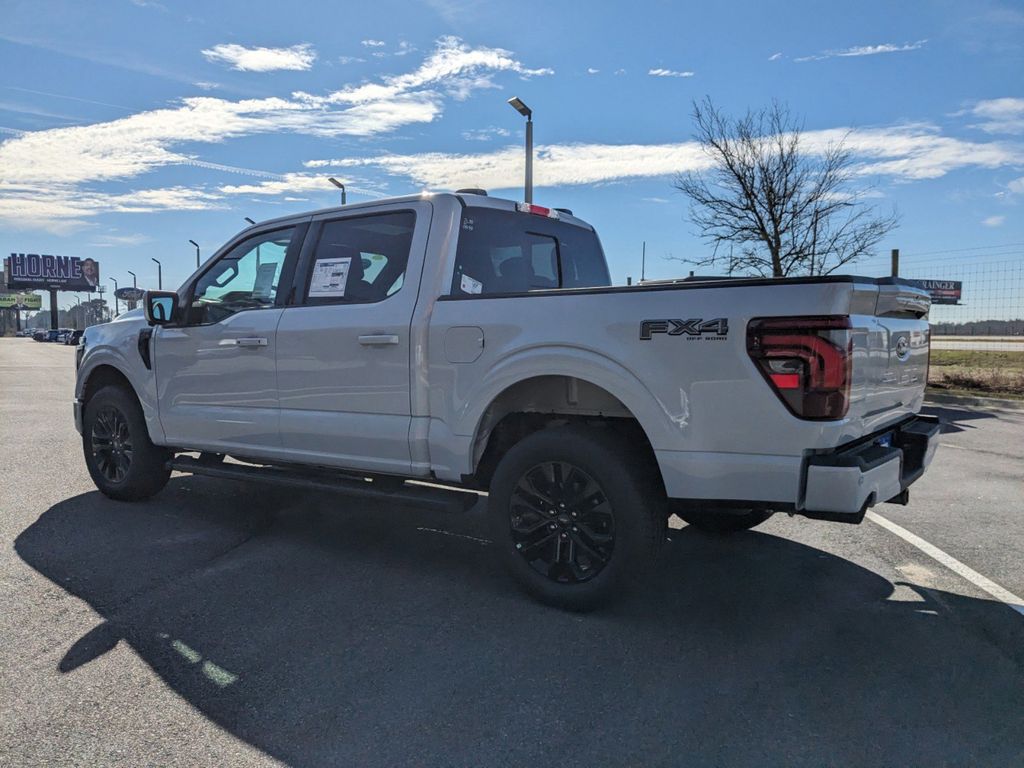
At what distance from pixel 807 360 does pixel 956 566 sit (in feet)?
7.70

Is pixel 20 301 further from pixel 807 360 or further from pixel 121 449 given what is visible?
pixel 807 360

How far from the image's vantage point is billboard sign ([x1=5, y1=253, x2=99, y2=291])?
4048 inches

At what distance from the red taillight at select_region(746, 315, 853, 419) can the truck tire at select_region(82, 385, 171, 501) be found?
15.4 feet

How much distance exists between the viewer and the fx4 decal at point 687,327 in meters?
3.27

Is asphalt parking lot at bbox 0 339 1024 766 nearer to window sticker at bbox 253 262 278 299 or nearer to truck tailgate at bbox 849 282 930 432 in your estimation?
truck tailgate at bbox 849 282 930 432

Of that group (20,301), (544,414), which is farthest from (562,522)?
(20,301)

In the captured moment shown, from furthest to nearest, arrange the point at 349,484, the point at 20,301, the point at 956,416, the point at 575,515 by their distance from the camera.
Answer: the point at 20,301
the point at 956,416
the point at 349,484
the point at 575,515

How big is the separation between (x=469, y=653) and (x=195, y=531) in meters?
2.77

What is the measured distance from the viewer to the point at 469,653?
11.1 feet

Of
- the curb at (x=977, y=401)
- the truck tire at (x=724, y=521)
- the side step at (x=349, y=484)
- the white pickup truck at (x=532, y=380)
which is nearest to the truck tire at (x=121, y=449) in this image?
the white pickup truck at (x=532, y=380)

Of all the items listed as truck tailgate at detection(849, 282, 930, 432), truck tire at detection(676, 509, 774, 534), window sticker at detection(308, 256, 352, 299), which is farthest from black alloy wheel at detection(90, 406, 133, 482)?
truck tailgate at detection(849, 282, 930, 432)

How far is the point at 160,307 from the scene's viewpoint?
5543 mm

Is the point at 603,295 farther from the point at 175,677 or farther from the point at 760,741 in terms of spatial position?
the point at 175,677

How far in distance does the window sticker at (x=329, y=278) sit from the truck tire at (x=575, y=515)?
1.57 meters
